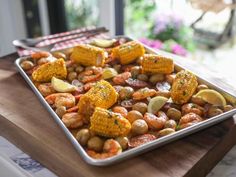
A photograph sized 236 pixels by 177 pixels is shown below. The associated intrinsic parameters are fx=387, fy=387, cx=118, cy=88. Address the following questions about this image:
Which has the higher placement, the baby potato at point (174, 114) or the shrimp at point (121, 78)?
the shrimp at point (121, 78)

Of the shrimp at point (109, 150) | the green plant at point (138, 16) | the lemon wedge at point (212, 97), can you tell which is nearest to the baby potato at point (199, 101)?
the lemon wedge at point (212, 97)

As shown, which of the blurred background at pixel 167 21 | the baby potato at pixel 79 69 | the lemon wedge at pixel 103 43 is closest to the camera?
the baby potato at pixel 79 69

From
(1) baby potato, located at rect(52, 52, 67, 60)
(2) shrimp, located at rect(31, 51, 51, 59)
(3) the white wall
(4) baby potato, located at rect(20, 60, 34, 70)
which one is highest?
(2) shrimp, located at rect(31, 51, 51, 59)

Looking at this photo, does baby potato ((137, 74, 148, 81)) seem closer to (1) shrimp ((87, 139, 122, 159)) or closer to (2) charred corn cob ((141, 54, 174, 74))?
(2) charred corn cob ((141, 54, 174, 74))

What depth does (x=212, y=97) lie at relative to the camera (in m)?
0.81

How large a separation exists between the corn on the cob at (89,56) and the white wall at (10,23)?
85cm

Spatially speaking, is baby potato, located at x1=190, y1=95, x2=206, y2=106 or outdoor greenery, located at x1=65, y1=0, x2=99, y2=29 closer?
baby potato, located at x1=190, y1=95, x2=206, y2=106

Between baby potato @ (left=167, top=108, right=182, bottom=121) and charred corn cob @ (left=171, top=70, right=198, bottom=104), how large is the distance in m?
0.04

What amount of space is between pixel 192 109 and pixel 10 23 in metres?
1.20

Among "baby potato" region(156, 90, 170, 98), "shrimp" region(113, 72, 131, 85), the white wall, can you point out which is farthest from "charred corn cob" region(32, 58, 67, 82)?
the white wall

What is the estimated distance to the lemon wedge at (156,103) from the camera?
2.61ft

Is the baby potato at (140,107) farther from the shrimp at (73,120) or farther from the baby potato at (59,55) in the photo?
the baby potato at (59,55)

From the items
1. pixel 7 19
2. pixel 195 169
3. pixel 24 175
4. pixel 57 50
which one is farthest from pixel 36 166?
pixel 7 19

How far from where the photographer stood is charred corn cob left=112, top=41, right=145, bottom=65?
3.24ft
